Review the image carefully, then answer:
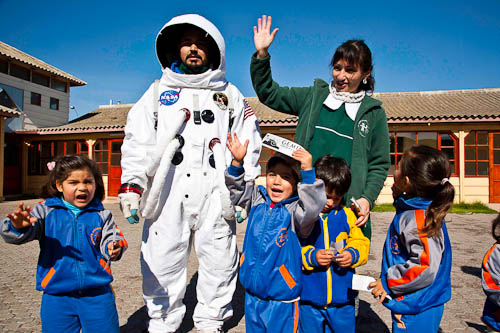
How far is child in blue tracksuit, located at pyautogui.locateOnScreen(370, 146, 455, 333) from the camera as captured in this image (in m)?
1.70

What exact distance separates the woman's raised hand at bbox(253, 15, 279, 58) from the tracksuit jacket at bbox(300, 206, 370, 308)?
100 cm

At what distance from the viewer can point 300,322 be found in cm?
192

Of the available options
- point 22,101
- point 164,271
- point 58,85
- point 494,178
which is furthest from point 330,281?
point 58,85

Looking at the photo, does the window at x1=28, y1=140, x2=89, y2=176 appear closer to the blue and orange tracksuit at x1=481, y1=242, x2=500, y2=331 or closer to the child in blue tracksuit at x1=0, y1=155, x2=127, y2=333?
the child in blue tracksuit at x1=0, y1=155, x2=127, y2=333

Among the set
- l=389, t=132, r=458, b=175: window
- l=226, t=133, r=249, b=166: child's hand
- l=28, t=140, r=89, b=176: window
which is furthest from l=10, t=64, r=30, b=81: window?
l=226, t=133, r=249, b=166: child's hand

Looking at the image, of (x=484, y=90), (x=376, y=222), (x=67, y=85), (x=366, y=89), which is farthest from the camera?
(x=67, y=85)

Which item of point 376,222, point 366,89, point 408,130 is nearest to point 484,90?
point 408,130

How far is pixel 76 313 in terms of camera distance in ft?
6.17

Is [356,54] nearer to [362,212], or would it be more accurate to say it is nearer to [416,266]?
[362,212]

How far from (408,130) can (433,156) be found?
36.9 feet

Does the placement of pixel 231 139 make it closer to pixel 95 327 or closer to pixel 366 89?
pixel 366 89

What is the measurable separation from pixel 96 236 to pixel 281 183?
3.55 ft

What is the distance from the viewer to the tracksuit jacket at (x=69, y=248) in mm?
1849

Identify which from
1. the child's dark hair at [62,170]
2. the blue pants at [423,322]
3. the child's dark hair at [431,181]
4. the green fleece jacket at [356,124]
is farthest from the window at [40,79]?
the blue pants at [423,322]
